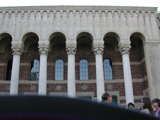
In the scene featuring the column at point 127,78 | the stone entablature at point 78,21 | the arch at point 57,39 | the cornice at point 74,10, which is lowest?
the column at point 127,78

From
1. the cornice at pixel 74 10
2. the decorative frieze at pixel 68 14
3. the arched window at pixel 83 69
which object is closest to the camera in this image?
the decorative frieze at pixel 68 14

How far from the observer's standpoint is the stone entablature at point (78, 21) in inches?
749

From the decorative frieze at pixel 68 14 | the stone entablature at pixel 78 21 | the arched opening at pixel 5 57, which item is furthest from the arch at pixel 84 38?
the arched opening at pixel 5 57

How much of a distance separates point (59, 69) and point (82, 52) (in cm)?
342

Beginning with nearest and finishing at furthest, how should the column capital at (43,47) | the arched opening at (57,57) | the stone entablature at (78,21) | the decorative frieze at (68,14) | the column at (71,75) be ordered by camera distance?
the column at (71,75) < the column capital at (43,47) < the stone entablature at (78,21) < the decorative frieze at (68,14) < the arched opening at (57,57)

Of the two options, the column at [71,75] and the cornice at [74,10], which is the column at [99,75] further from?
the cornice at [74,10]

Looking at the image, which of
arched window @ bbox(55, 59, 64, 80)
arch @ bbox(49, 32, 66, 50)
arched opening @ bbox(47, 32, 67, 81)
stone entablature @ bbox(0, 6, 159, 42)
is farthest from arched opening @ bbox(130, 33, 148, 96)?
arched window @ bbox(55, 59, 64, 80)

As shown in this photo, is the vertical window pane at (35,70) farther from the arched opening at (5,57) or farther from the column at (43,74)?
the column at (43,74)

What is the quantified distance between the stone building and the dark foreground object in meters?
16.0

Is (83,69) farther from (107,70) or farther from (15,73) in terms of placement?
(15,73)

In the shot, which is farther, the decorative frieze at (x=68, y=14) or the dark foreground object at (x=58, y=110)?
the decorative frieze at (x=68, y=14)

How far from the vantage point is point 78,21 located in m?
19.4

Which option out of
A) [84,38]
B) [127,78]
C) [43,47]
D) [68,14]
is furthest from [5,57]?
[127,78]

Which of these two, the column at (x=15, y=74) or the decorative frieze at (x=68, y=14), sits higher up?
the decorative frieze at (x=68, y=14)
